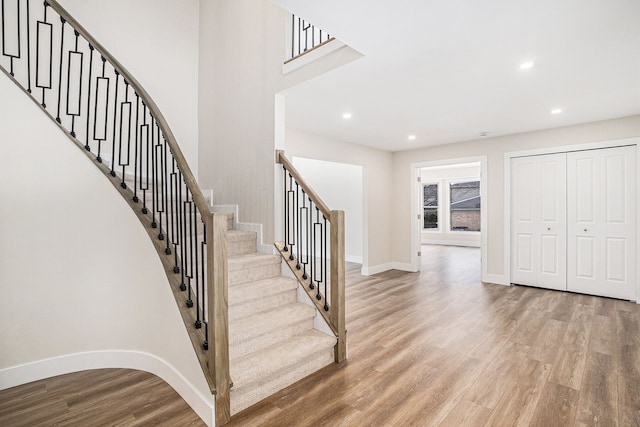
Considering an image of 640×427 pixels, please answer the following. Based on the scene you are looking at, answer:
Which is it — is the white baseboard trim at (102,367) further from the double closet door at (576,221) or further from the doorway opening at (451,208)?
the doorway opening at (451,208)

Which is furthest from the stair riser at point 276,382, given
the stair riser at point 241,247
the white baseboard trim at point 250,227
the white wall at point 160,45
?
the white wall at point 160,45

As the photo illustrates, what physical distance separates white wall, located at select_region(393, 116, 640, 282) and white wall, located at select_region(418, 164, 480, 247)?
4115mm

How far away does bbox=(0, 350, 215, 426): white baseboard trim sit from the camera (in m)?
2.17

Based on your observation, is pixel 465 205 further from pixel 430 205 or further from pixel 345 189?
pixel 345 189

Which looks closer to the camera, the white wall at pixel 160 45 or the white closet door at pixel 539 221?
the white wall at pixel 160 45

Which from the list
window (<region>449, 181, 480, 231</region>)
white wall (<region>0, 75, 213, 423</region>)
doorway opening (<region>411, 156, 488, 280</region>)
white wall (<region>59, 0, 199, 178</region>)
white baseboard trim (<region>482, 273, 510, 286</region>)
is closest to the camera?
white wall (<region>0, 75, 213, 423</region>)

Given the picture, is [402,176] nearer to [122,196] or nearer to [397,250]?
[397,250]

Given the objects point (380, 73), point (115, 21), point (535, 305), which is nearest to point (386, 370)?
point (380, 73)

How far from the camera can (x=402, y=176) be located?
6.59 m

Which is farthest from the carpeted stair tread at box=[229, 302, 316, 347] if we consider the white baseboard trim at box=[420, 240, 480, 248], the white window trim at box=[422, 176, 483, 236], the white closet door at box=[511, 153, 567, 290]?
the white window trim at box=[422, 176, 483, 236]

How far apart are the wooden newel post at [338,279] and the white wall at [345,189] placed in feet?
15.7

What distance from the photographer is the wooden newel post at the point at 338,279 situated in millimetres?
2621

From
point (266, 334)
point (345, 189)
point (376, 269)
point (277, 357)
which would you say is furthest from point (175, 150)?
point (345, 189)

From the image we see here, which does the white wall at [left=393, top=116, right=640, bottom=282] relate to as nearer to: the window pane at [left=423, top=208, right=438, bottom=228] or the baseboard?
the baseboard
